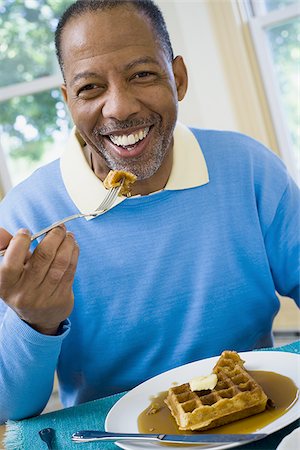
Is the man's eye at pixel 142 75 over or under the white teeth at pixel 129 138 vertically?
over

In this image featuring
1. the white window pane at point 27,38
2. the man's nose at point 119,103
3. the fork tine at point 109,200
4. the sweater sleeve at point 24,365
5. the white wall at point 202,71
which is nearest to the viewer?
the sweater sleeve at point 24,365

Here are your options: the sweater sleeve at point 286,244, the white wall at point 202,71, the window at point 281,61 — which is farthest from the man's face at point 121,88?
the window at point 281,61

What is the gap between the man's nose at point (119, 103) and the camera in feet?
4.75

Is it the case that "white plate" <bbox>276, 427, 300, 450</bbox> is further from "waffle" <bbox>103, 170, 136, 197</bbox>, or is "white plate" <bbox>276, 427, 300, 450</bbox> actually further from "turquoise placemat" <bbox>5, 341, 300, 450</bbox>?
"waffle" <bbox>103, 170, 136, 197</bbox>

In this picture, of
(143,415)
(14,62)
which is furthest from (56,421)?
(14,62)

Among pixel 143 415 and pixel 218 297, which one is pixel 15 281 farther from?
pixel 218 297

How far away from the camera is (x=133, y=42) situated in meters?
1.47

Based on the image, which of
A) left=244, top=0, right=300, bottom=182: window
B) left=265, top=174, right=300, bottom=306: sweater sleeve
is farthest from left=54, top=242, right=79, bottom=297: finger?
left=244, top=0, right=300, bottom=182: window

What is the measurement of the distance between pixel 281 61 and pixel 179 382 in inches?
115

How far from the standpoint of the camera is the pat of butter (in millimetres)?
1120

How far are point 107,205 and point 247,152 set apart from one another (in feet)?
1.72

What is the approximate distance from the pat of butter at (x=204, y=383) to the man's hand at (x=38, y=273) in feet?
0.83

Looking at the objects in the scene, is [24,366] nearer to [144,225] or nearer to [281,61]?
[144,225]

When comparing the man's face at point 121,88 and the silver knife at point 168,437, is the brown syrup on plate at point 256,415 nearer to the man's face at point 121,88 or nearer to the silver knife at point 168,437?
the silver knife at point 168,437
